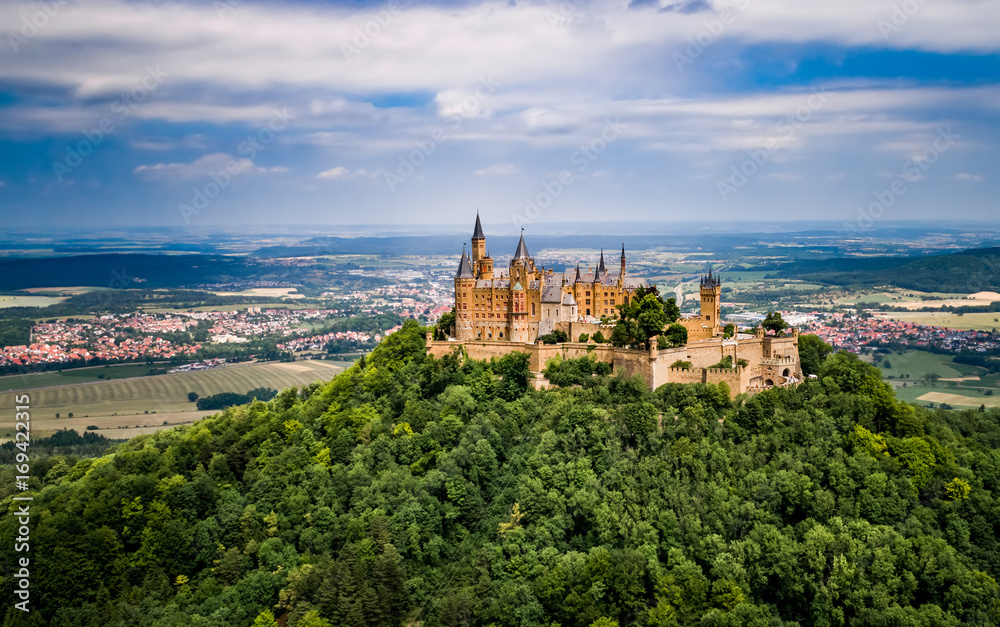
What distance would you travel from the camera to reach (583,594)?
44062 millimetres

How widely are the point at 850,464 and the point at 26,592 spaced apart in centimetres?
5257

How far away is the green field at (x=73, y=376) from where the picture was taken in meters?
111

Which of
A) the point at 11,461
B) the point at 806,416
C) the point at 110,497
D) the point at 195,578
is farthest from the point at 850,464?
the point at 11,461

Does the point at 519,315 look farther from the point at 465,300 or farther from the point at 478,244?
the point at 478,244

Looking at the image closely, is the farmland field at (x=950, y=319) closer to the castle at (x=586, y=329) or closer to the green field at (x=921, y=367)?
the green field at (x=921, y=367)

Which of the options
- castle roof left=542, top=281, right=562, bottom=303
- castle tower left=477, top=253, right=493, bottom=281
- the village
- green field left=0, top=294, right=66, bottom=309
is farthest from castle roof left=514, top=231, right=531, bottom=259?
green field left=0, top=294, right=66, bottom=309

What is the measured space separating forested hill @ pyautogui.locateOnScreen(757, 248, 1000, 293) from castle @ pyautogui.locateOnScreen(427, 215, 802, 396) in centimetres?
11523

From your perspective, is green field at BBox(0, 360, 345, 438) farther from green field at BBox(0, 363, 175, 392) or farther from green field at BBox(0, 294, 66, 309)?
green field at BBox(0, 294, 66, 309)

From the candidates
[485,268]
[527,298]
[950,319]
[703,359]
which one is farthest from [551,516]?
[950,319]

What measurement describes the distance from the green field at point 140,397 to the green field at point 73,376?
265 centimetres

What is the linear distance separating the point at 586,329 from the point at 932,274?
12858 cm

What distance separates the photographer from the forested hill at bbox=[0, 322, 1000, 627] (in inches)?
1721

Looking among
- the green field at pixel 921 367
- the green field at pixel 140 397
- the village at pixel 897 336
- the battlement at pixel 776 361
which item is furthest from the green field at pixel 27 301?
the green field at pixel 921 367

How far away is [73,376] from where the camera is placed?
117 metres
